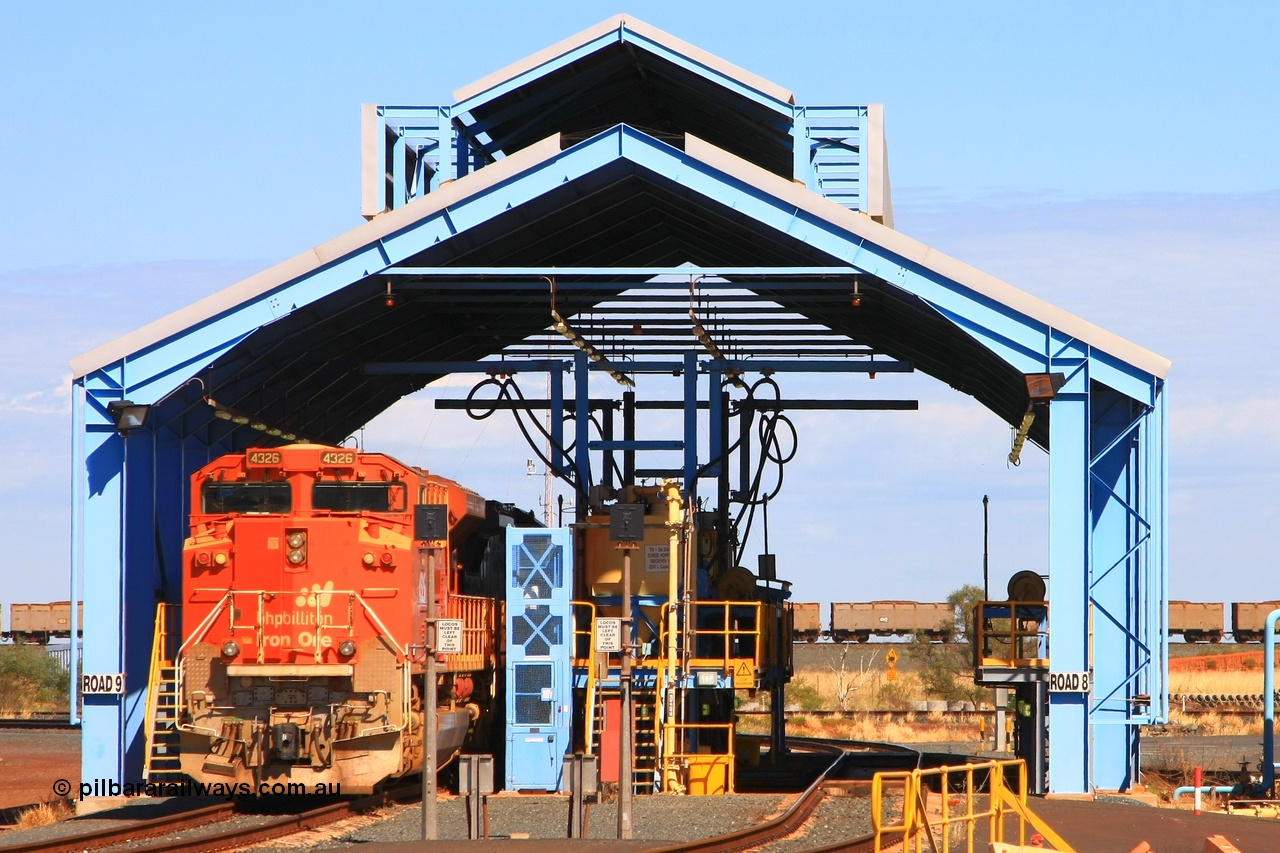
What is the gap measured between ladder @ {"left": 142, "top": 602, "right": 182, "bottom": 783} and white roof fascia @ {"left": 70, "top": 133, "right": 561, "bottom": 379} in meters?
3.46

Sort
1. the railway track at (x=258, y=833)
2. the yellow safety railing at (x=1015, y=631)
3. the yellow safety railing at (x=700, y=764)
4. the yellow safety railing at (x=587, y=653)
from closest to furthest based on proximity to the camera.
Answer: the railway track at (x=258, y=833) → the yellow safety railing at (x=587, y=653) → the yellow safety railing at (x=700, y=764) → the yellow safety railing at (x=1015, y=631)

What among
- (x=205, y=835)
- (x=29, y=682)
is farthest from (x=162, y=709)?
(x=29, y=682)

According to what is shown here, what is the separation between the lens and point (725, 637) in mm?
23750

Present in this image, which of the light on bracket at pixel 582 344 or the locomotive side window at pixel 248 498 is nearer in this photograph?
the locomotive side window at pixel 248 498

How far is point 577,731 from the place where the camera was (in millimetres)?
23688

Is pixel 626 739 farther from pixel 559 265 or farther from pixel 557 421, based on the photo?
pixel 559 265

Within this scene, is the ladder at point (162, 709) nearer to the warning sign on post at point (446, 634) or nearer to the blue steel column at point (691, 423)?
the warning sign on post at point (446, 634)

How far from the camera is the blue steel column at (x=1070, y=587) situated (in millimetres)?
21531

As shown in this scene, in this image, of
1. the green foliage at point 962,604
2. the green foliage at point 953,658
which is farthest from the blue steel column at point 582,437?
the green foliage at point 962,604

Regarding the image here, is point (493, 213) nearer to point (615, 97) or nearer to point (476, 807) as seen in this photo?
point (615, 97)

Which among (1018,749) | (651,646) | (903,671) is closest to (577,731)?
(651,646)

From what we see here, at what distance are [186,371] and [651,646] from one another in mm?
7560

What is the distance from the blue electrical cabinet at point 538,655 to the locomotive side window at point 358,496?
3.58 metres

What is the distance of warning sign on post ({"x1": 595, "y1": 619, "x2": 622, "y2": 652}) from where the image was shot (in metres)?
18.5
